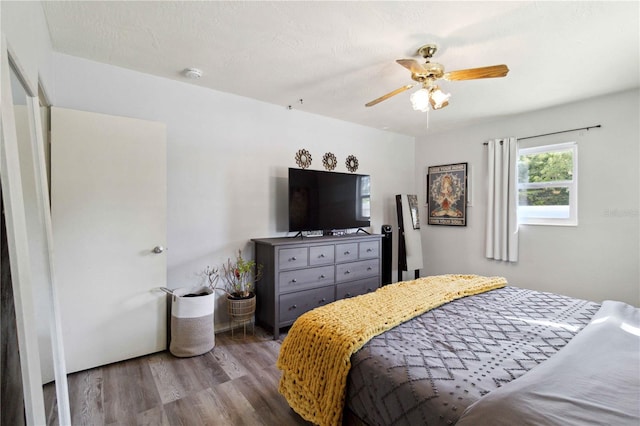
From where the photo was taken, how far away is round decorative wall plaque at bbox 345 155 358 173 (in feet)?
13.4

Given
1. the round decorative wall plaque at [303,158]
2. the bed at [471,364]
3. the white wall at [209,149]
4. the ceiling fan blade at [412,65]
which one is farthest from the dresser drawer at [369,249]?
the ceiling fan blade at [412,65]

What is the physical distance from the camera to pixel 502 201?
3799 mm

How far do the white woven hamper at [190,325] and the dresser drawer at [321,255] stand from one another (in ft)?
3.50

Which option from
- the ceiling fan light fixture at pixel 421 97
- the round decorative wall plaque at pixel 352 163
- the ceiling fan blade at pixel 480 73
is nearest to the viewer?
the ceiling fan blade at pixel 480 73

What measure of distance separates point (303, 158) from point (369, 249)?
4.51 feet

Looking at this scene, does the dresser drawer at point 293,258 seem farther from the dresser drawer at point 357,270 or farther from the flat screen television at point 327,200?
the dresser drawer at point 357,270

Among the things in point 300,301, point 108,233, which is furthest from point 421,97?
point 108,233

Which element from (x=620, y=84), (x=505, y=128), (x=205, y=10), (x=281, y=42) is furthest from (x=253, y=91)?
(x=620, y=84)

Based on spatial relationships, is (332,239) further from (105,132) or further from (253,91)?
(105,132)

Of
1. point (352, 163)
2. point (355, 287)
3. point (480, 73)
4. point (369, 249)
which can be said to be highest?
point (480, 73)

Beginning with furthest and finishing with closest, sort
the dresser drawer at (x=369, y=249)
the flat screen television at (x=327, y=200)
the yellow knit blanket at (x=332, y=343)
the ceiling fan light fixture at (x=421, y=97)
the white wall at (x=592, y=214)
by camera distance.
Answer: the dresser drawer at (x=369, y=249) < the flat screen television at (x=327, y=200) < the white wall at (x=592, y=214) < the ceiling fan light fixture at (x=421, y=97) < the yellow knit blanket at (x=332, y=343)

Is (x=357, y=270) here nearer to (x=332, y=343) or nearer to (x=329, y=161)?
(x=329, y=161)

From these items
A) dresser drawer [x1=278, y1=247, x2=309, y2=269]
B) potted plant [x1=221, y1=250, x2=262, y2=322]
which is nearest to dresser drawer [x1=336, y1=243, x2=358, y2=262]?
dresser drawer [x1=278, y1=247, x2=309, y2=269]

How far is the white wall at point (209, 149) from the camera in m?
2.46
